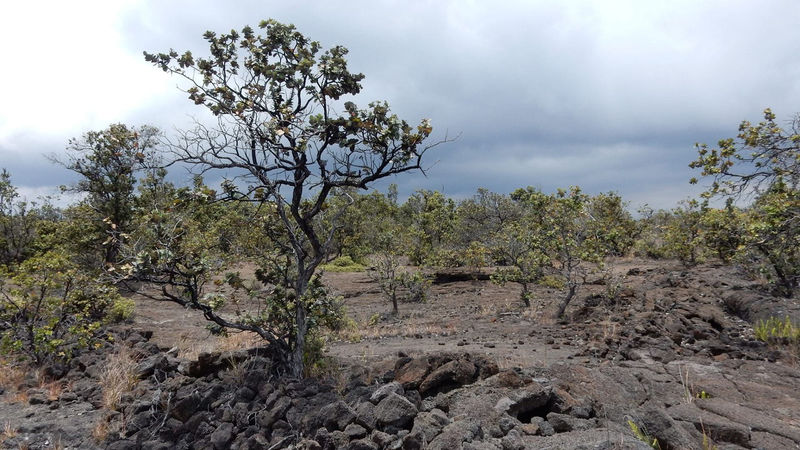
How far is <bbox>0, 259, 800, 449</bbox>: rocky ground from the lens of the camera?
4691mm

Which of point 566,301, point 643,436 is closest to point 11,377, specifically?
point 643,436

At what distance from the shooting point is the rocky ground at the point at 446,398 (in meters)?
4.69

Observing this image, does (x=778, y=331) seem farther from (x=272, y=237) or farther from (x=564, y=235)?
(x=272, y=237)

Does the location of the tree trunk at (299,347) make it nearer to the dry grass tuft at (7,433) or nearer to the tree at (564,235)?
the dry grass tuft at (7,433)

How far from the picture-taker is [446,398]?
5680 millimetres

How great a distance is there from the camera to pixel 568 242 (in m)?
13.3

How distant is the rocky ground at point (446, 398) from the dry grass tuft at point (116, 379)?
0.09m

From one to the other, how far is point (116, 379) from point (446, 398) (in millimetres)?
5262

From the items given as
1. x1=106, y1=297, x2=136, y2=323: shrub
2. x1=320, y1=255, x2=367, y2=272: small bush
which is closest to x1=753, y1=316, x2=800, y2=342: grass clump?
x1=106, y1=297, x2=136, y2=323: shrub

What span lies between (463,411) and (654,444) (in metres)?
2.00

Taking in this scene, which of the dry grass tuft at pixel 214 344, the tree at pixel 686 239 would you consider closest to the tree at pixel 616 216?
the tree at pixel 686 239

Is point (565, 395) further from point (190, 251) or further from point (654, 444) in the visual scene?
point (190, 251)

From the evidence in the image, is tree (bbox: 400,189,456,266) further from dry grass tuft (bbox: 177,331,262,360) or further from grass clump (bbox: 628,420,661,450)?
grass clump (bbox: 628,420,661,450)

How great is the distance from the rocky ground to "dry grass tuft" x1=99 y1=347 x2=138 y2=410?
0.09 metres
